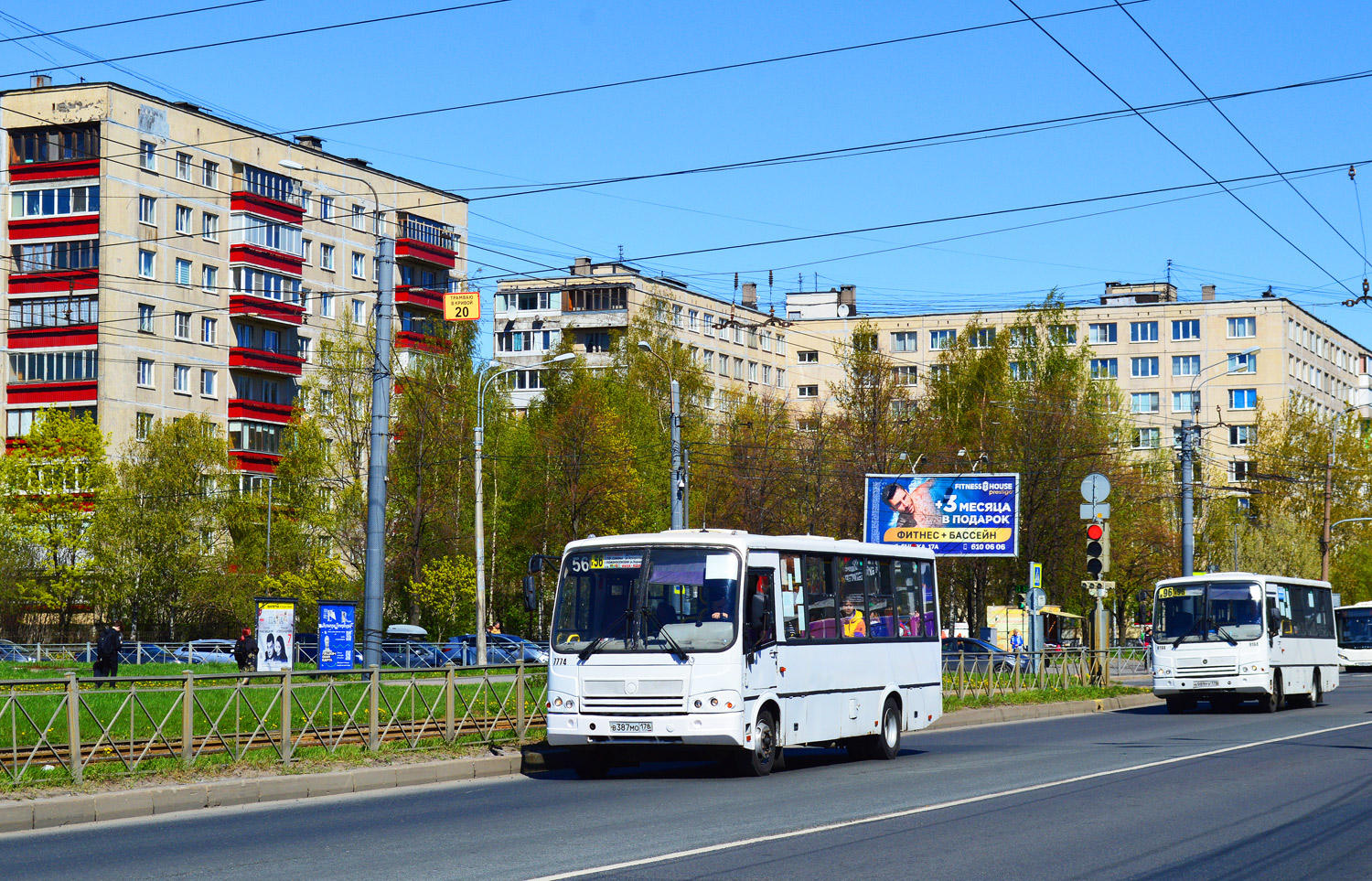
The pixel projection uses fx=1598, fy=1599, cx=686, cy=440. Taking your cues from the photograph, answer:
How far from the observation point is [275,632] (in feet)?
113

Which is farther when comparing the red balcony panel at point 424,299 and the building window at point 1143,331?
the building window at point 1143,331

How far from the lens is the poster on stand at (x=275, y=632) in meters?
34.1

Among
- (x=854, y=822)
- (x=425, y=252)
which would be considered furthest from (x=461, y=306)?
(x=425, y=252)

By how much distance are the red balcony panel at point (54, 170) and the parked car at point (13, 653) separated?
22360 mm

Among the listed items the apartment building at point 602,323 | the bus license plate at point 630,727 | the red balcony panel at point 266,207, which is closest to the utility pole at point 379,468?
the bus license plate at point 630,727

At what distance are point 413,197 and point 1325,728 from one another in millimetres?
68828

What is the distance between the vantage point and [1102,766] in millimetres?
17891

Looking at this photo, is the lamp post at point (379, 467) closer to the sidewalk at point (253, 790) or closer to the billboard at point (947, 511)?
the sidewalk at point (253, 790)

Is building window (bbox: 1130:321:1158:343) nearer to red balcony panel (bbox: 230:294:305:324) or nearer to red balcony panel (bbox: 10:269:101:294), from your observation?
red balcony panel (bbox: 230:294:305:324)

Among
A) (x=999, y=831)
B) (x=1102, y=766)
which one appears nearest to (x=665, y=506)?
(x=1102, y=766)

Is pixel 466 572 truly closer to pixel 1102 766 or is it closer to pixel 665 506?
pixel 665 506

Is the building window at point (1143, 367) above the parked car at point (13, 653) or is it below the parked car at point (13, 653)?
above

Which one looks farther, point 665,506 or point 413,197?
point 413,197

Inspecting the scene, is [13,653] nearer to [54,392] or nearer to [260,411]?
[54,392]
